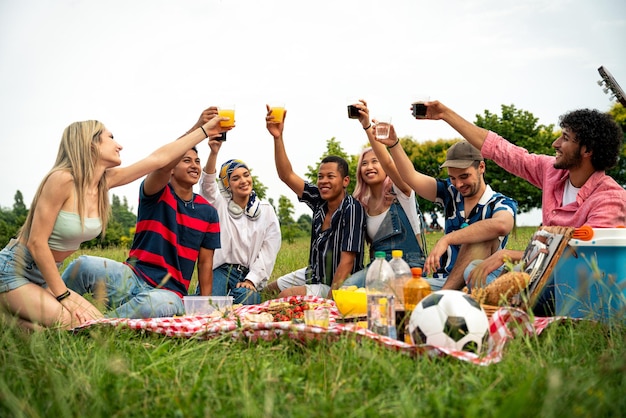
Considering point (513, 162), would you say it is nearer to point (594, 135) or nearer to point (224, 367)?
point (594, 135)

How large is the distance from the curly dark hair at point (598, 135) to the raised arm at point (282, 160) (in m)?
2.64

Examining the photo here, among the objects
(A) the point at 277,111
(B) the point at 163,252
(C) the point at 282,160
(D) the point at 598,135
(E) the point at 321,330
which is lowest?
(E) the point at 321,330

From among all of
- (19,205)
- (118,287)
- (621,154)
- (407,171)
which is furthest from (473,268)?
(621,154)

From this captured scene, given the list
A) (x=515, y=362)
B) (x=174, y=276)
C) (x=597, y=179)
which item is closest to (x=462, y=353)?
(x=515, y=362)

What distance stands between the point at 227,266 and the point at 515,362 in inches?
158

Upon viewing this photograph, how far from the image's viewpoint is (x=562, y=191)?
4.72 m

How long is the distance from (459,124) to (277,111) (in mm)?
1745

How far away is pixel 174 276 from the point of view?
5277mm

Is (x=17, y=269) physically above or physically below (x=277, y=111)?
below

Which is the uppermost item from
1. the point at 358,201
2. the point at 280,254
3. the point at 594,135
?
the point at 594,135

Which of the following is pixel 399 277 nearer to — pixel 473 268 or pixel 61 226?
pixel 473 268

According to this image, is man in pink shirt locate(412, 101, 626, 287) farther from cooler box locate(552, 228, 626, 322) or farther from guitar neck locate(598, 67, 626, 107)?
guitar neck locate(598, 67, 626, 107)

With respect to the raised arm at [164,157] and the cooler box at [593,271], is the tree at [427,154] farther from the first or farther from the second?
the cooler box at [593,271]

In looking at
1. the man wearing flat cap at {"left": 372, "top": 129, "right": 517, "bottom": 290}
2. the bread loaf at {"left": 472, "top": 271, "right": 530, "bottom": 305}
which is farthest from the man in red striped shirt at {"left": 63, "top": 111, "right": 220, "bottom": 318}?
the bread loaf at {"left": 472, "top": 271, "right": 530, "bottom": 305}
